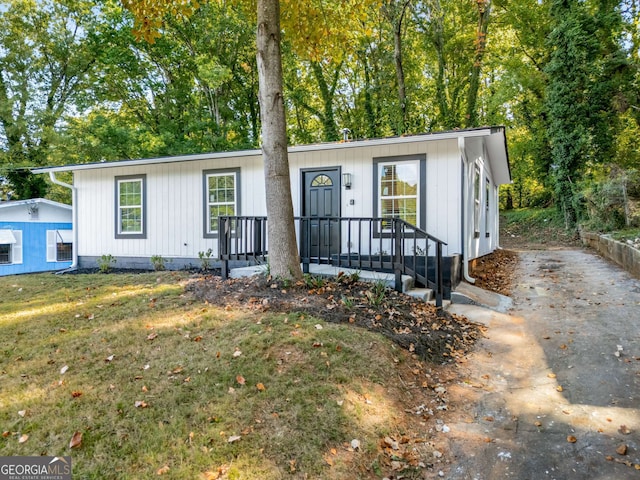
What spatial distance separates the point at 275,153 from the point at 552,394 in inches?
172

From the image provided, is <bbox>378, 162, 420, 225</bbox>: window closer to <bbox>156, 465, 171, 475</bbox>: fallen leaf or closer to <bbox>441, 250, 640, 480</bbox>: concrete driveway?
<bbox>441, 250, 640, 480</bbox>: concrete driveway

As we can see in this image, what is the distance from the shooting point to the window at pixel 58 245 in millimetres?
14398

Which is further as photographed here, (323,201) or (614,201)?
(614,201)

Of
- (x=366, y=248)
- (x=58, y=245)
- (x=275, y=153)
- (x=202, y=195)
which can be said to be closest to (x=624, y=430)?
(x=275, y=153)

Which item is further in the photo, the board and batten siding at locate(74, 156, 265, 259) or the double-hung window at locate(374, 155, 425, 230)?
the board and batten siding at locate(74, 156, 265, 259)

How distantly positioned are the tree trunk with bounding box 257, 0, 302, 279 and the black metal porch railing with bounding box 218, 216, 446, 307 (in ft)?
2.81

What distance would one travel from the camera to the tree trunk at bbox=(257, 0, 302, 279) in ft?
18.2

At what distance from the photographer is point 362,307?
480cm

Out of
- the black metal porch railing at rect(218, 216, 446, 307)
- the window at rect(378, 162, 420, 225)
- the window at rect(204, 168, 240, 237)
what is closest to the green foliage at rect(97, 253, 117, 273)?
the window at rect(204, 168, 240, 237)

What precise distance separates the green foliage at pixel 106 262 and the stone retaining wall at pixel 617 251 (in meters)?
11.4

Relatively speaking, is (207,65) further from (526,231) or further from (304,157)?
(526,231)

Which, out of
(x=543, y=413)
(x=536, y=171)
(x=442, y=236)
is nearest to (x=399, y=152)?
(x=442, y=236)

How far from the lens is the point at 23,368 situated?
11.0 ft

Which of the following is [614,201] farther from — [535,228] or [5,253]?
[5,253]
